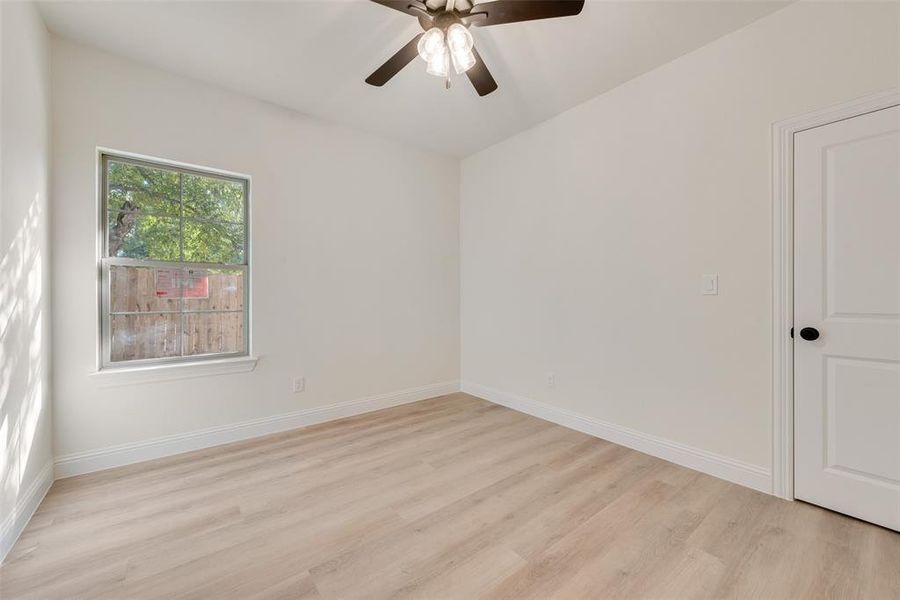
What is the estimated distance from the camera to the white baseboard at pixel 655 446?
7.16 feet

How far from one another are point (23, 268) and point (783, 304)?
159 inches

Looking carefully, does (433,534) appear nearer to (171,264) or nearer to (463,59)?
(463,59)

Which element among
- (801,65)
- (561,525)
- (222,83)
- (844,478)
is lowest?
(561,525)

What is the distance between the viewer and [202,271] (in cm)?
281

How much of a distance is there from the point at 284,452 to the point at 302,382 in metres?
0.65

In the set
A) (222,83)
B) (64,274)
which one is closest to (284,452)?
(64,274)

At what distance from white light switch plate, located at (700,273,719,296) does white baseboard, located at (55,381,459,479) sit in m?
2.72

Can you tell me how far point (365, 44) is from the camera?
2.31 m

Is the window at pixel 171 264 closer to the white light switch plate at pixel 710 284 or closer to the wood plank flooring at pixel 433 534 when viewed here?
the wood plank flooring at pixel 433 534

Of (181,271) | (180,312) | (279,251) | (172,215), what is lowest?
(180,312)

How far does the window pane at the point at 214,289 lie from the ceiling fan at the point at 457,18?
2.09m

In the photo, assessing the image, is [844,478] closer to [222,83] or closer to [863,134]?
[863,134]

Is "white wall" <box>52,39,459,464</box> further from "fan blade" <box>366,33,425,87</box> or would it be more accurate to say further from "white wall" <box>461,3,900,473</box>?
"fan blade" <box>366,33,425,87</box>

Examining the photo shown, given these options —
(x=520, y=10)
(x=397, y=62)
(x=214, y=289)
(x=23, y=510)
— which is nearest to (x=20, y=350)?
(x=23, y=510)
